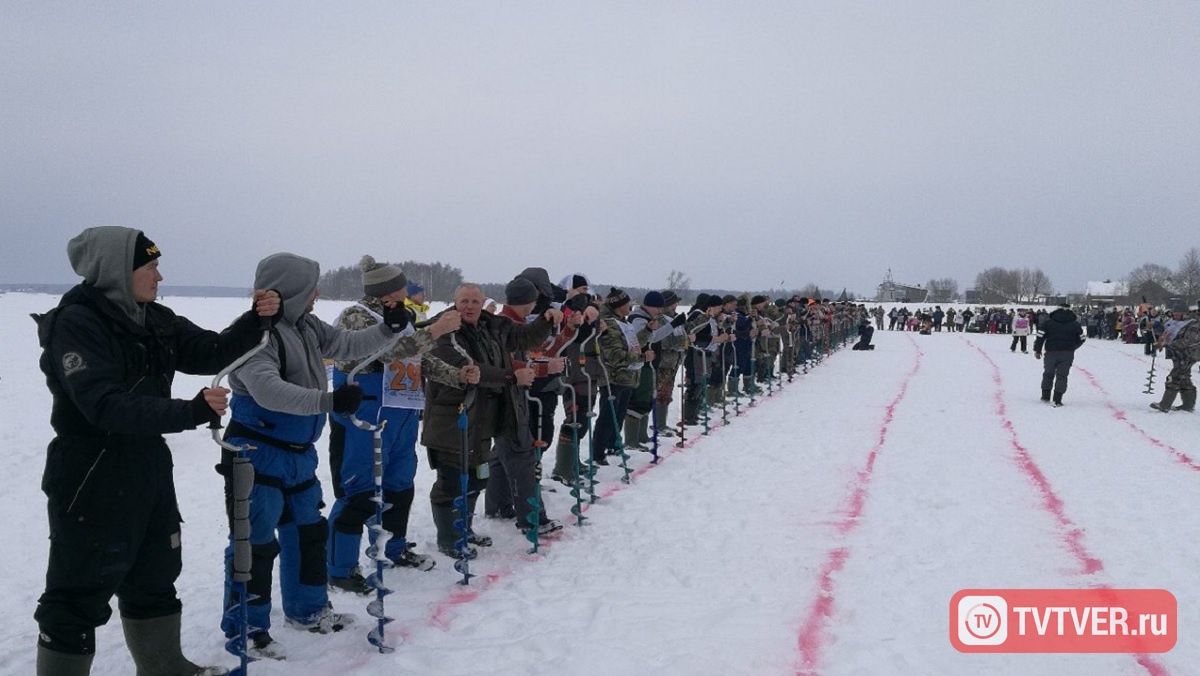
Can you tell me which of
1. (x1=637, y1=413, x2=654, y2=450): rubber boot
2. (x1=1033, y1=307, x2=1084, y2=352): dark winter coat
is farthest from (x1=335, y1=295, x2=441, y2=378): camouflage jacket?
(x1=1033, y1=307, x2=1084, y2=352): dark winter coat

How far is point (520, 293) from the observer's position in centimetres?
606

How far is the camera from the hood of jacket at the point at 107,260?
2.91 metres

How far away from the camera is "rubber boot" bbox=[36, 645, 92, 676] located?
9.52 ft

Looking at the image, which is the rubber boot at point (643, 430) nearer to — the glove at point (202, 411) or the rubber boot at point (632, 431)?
the rubber boot at point (632, 431)

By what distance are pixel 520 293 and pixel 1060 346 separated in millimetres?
12280

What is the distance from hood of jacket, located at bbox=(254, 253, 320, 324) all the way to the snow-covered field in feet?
5.95

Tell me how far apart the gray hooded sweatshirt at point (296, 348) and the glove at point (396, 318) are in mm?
102

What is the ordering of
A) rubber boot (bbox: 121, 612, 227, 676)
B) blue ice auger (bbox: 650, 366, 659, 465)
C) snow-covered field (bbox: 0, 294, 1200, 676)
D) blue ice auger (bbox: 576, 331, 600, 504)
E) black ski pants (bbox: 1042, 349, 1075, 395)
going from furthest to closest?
1. black ski pants (bbox: 1042, 349, 1075, 395)
2. blue ice auger (bbox: 650, 366, 659, 465)
3. blue ice auger (bbox: 576, 331, 600, 504)
4. snow-covered field (bbox: 0, 294, 1200, 676)
5. rubber boot (bbox: 121, 612, 227, 676)

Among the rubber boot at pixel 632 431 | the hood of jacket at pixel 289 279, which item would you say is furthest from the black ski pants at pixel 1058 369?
the hood of jacket at pixel 289 279

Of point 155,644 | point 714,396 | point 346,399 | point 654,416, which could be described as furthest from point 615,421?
point 714,396

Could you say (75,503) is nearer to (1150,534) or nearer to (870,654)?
(870,654)

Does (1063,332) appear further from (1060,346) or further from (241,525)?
(241,525)

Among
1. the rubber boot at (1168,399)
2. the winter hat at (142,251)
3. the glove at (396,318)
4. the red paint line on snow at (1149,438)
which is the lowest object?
the red paint line on snow at (1149,438)

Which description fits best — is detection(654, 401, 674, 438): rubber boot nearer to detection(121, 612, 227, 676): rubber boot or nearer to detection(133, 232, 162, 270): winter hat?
detection(121, 612, 227, 676): rubber boot
